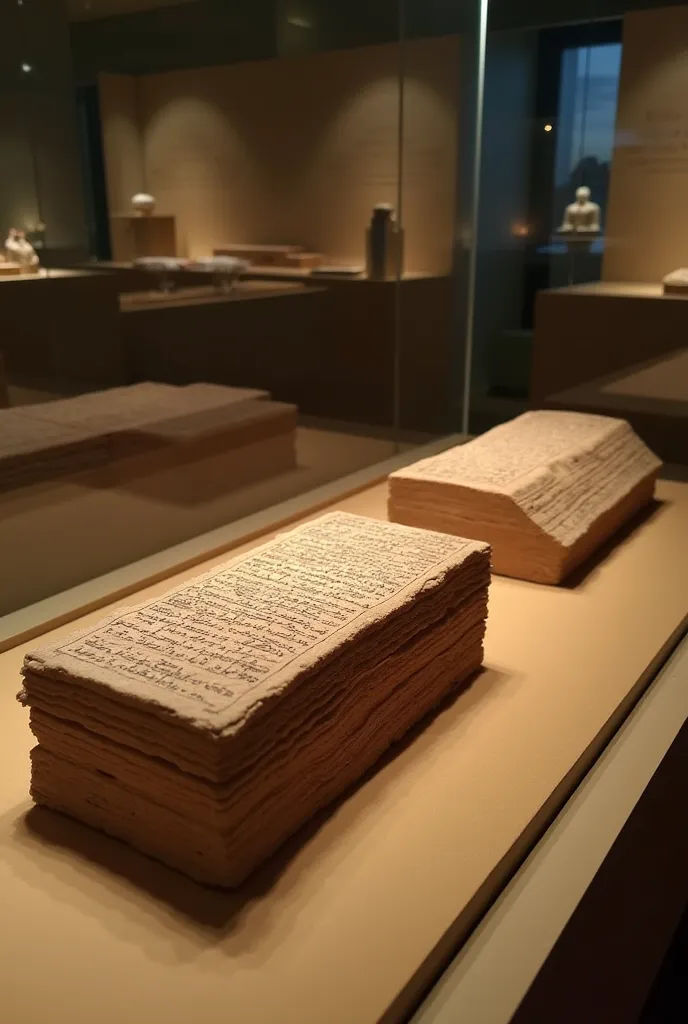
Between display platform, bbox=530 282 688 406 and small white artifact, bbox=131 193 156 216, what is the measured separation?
1.96m

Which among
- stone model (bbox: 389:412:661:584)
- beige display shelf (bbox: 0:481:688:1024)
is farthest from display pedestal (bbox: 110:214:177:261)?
beige display shelf (bbox: 0:481:688:1024)

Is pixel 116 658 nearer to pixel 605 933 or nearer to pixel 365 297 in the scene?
pixel 605 933

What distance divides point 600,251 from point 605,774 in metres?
2.57

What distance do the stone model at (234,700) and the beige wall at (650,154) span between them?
233 centimetres

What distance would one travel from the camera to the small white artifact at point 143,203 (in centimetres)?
219

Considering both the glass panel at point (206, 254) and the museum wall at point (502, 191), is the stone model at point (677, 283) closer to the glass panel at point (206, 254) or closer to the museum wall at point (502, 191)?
the museum wall at point (502, 191)

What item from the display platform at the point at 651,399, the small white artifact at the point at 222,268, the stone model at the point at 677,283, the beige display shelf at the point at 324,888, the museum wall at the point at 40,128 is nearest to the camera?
the beige display shelf at the point at 324,888

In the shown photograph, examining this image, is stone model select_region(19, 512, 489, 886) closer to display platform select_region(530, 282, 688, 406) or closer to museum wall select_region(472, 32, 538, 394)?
display platform select_region(530, 282, 688, 406)

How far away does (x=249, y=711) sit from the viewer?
1234 mm

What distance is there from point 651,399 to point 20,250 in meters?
2.61

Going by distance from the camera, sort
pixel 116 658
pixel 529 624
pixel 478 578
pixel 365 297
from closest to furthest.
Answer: pixel 116 658
pixel 478 578
pixel 529 624
pixel 365 297

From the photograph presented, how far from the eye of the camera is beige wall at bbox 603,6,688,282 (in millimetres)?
3279

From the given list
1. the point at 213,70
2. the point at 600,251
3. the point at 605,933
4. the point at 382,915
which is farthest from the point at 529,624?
the point at 600,251

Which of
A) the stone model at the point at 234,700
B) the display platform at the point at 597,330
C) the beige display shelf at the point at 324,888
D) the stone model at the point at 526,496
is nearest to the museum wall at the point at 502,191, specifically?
the display platform at the point at 597,330
